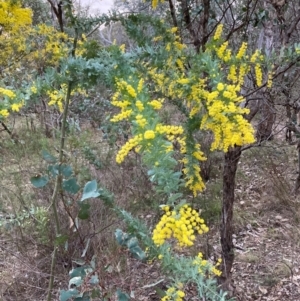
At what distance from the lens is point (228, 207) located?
2.07 metres

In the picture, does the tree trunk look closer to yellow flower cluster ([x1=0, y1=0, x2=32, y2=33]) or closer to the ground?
the ground

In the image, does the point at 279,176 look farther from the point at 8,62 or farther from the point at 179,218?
the point at 8,62

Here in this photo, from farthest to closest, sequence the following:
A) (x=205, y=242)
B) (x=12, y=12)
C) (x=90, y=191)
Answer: (x=205, y=242) < (x=12, y=12) < (x=90, y=191)

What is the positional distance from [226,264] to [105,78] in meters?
1.38

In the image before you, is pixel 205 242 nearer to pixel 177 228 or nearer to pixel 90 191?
pixel 90 191

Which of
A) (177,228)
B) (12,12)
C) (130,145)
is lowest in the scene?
(177,228)

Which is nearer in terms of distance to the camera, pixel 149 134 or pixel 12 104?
pixel 149 134

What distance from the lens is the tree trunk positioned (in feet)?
6.63

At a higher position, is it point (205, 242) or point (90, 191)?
point (90, 191)

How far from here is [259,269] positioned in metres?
2.64

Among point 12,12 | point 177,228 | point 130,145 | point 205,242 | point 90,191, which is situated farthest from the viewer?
point 205,242

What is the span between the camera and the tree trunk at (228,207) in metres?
2.02

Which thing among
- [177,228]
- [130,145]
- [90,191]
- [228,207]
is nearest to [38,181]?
[90,191]

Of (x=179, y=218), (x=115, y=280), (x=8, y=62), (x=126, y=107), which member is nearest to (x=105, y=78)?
(x=126, y=107)
